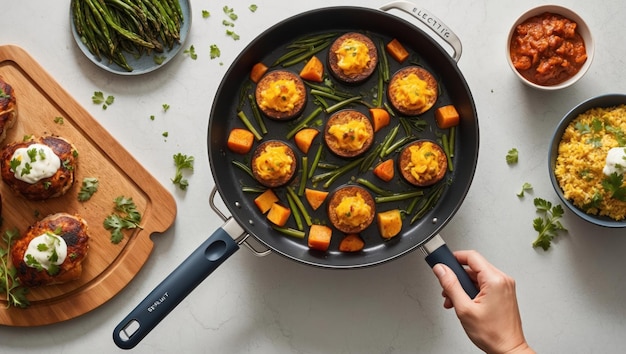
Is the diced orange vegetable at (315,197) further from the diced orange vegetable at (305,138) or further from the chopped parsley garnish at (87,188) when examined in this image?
the chopped parsley garnish at (87,188)

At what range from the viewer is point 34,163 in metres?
4.51

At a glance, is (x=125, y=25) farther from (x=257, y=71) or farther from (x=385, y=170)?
(x=385, y=170)

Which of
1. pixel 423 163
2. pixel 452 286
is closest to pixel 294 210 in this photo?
pixel 423 163

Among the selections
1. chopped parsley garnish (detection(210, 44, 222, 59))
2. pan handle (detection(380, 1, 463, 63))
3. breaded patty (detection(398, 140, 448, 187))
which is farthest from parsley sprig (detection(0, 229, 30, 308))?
pan handle (detection(380, 1, 463, 63))

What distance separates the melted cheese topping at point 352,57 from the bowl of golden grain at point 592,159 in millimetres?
1454

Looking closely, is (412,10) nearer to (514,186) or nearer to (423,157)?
(423,157)

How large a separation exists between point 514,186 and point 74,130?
3.31 metres

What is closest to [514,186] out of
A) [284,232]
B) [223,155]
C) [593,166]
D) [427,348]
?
[593,166]

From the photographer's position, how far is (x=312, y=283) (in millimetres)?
4957

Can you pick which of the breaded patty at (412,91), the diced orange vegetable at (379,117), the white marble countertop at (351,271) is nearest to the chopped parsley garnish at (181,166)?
the white marble countertop at (351,271)

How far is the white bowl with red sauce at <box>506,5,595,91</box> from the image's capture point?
4625 millimetres

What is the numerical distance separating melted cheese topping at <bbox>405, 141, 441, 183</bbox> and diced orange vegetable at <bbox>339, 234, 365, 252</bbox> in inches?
24.1

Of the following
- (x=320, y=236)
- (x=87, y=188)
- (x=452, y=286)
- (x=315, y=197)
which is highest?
(x=87, y=188)

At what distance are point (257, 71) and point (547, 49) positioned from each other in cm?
206
